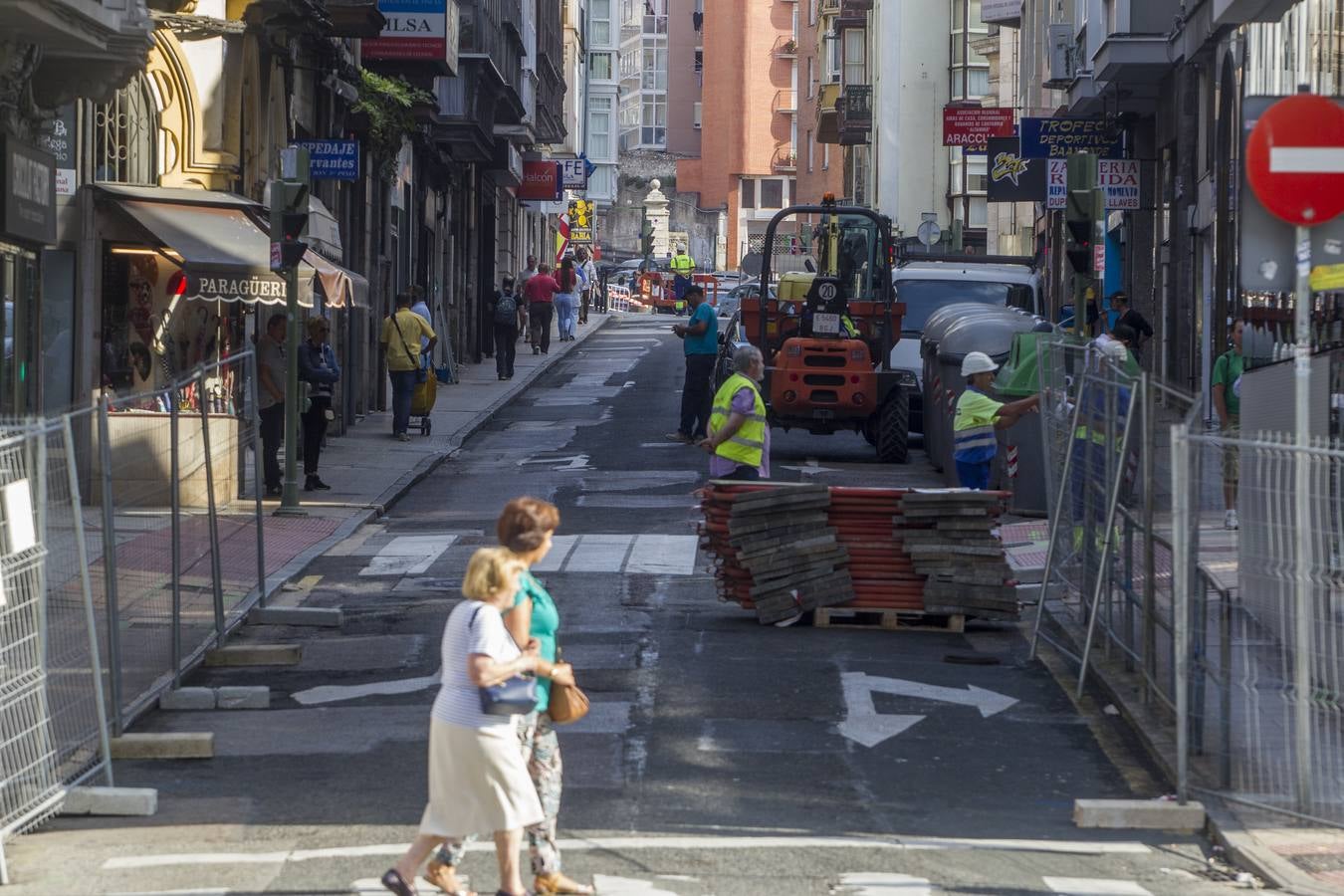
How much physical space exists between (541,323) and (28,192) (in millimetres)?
30612

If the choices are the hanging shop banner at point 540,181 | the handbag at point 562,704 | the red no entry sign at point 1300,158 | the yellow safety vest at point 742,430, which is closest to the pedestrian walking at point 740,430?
the yellow safety vest at point 742,430

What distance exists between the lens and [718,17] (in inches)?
4491

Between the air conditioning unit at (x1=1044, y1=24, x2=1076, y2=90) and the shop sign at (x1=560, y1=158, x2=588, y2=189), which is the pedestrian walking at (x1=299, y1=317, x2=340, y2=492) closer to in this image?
the air conditioning unit at (x1=1044, y1=24, x2=1076, y2=90)

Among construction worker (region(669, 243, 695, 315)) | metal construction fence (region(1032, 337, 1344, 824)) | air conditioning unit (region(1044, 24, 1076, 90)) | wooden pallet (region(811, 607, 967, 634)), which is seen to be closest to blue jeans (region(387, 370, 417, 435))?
air conditioning unit (region(1044, 24, 1076, 90))

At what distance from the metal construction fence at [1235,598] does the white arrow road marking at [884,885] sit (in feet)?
5.53

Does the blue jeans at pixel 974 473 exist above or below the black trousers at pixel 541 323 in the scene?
below

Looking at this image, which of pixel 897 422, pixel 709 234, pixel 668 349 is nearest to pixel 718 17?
pixel 709 234

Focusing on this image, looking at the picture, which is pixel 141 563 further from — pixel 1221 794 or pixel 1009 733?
pixel 1221 794

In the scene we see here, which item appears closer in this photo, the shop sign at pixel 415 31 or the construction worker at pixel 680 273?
the shop sign at pixel 415 31

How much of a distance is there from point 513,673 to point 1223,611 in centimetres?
360

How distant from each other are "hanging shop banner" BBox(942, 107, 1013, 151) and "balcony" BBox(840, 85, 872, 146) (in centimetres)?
2740

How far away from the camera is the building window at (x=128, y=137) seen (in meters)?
21.7

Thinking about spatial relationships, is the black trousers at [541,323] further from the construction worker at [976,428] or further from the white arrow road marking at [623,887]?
the white arrow road marking at [623,887]

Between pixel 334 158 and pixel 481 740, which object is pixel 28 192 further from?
pixel 481 740
